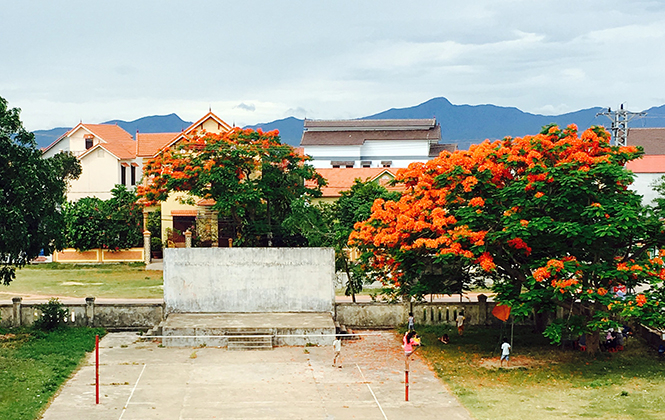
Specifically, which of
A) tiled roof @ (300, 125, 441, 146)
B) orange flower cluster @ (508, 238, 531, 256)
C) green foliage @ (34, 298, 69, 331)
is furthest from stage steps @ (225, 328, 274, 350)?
tiled roof @ (300, 125, 441, 146)

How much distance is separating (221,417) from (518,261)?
418 inches

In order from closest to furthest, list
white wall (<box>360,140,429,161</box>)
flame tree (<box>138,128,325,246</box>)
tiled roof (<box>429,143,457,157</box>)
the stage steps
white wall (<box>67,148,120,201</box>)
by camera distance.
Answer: the stage steps < flame tree (<box>138,128,325,246</box>) < white wall (<box>67,148,120,201</box>) < white wall (<box>360,140,429,161</box>) < tiled roof (<box>429,143,457,157</box>)

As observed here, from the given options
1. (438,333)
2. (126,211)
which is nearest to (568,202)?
(438,333)

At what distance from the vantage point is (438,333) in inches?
1099

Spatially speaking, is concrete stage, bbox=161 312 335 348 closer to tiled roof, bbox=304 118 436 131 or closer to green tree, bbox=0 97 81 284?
green tree, bbox=0 97 81 284

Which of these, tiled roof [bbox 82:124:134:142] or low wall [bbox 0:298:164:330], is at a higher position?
tiled roof [bbox 82:124:134:142]

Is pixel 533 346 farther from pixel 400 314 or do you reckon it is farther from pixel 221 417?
pixel 221 417

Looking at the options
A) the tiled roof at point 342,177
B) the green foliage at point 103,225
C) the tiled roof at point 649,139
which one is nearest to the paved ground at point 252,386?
the green foliage at point 103,225

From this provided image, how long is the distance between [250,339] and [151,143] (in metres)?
32.4

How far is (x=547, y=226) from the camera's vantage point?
73.5 ft

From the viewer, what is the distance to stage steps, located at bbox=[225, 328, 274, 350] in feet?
84.6

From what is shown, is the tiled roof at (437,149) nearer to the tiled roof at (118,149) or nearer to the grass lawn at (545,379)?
the tiled roof at (118,149)

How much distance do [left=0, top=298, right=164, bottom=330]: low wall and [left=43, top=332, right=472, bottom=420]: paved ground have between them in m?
1.84

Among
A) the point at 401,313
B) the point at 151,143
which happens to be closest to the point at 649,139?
the point at 151,143
